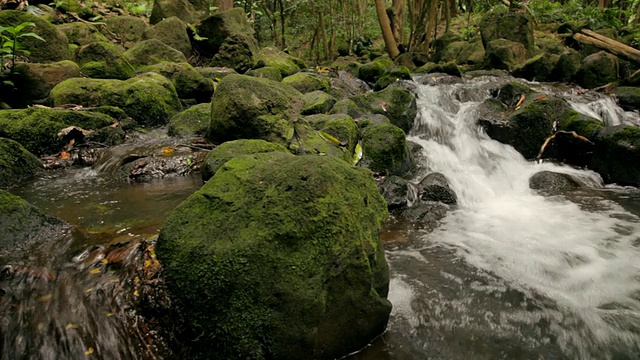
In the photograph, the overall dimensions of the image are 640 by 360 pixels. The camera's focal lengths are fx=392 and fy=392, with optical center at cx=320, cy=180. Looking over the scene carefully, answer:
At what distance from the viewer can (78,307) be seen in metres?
2.61

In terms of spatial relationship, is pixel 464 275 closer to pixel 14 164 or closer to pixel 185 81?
pixel 14 164

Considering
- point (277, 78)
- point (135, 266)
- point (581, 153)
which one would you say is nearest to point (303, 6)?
point (277, 78)

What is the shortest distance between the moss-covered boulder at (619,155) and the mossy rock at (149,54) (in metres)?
9.59

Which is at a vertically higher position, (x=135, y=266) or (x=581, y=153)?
(x=135, y=266)

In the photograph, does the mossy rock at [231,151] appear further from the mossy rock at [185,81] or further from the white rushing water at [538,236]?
the mossy rock at [185,81]

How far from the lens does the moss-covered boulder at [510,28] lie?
520 inches

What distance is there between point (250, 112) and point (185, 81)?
3.81 metres

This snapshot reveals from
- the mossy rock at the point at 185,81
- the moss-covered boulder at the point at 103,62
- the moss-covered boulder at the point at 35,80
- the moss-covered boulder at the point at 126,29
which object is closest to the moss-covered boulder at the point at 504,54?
the mossy rock at the point at 185,81

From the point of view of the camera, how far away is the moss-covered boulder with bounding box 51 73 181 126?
693 centimetres

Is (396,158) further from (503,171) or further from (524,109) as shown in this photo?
(524,109)

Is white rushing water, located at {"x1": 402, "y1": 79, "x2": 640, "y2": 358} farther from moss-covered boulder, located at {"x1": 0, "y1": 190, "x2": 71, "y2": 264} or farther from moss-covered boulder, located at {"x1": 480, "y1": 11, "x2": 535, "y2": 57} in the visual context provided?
moss-covered boulder, located at {"x1": 480, "y1": 11, "x2": 535, "y2": 57}

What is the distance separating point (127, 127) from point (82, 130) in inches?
30.6

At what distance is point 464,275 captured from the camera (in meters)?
3.91

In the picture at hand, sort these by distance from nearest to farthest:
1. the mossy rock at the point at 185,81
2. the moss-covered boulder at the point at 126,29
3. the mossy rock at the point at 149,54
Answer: the mossy rock at the point at 185,81 → the mossy rock at the point at 149,54 → the moss-covered boulder at the point at 126,29
